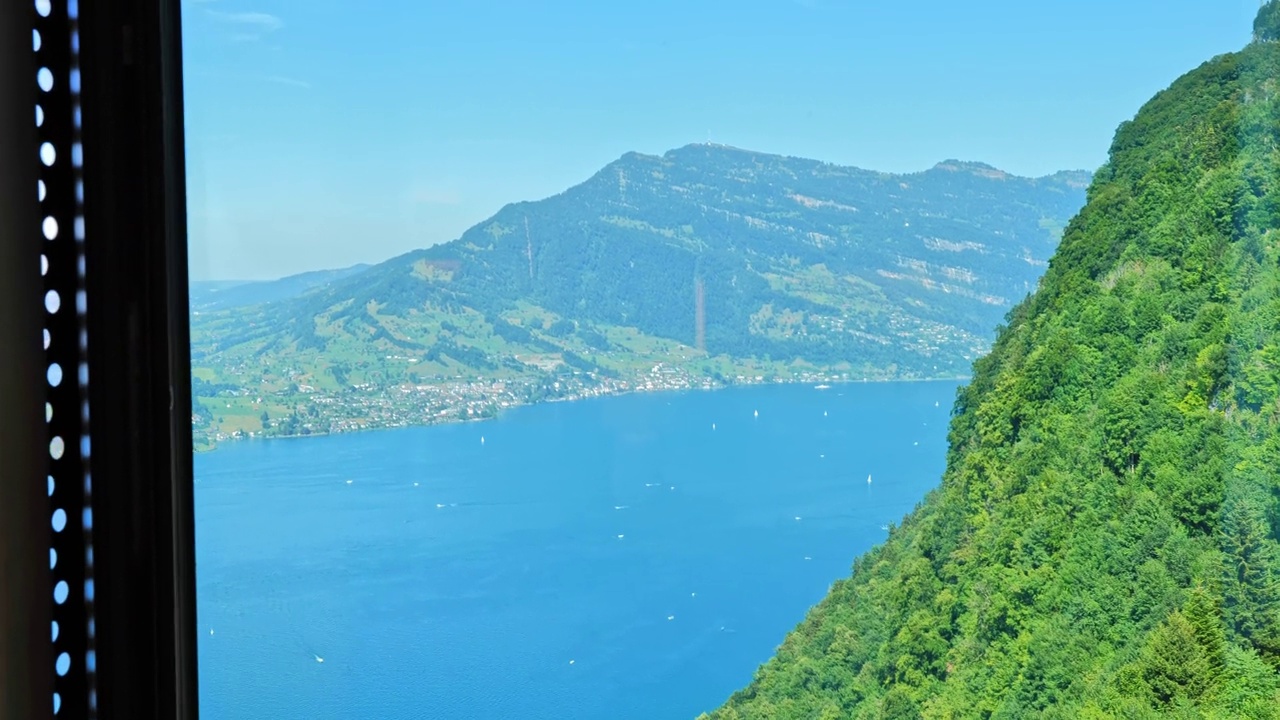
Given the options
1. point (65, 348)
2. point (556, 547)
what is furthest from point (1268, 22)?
point (556, 547)

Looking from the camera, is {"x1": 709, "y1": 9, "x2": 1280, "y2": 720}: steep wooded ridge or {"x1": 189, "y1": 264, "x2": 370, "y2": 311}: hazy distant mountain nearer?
{"x1": 709, "y1": 9, "x2": 1280, "y2": 720}: steep wooded ridge

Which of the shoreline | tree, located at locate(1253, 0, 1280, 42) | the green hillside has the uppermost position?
tree, located at locate(1253, 0, 1280, 42)

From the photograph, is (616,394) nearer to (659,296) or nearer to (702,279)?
(659,296)

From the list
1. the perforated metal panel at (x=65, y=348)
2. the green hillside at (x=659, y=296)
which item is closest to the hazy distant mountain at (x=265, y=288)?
the green hillside at (x=659, y=296)

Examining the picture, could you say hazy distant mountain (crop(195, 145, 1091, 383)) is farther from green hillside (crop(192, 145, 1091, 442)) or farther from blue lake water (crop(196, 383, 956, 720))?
blue lake water (crop(196, 383, 956, 720))

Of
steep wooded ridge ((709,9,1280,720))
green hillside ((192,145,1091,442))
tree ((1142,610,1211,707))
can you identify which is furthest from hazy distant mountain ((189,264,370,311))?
tree ((1142,610,1211,707))

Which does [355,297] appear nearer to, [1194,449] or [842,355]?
[842,355]

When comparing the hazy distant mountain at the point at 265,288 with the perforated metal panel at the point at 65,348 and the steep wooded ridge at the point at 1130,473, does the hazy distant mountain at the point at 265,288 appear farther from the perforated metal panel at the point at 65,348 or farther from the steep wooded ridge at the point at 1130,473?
the steep wooded ridge at the point at 1130,473
